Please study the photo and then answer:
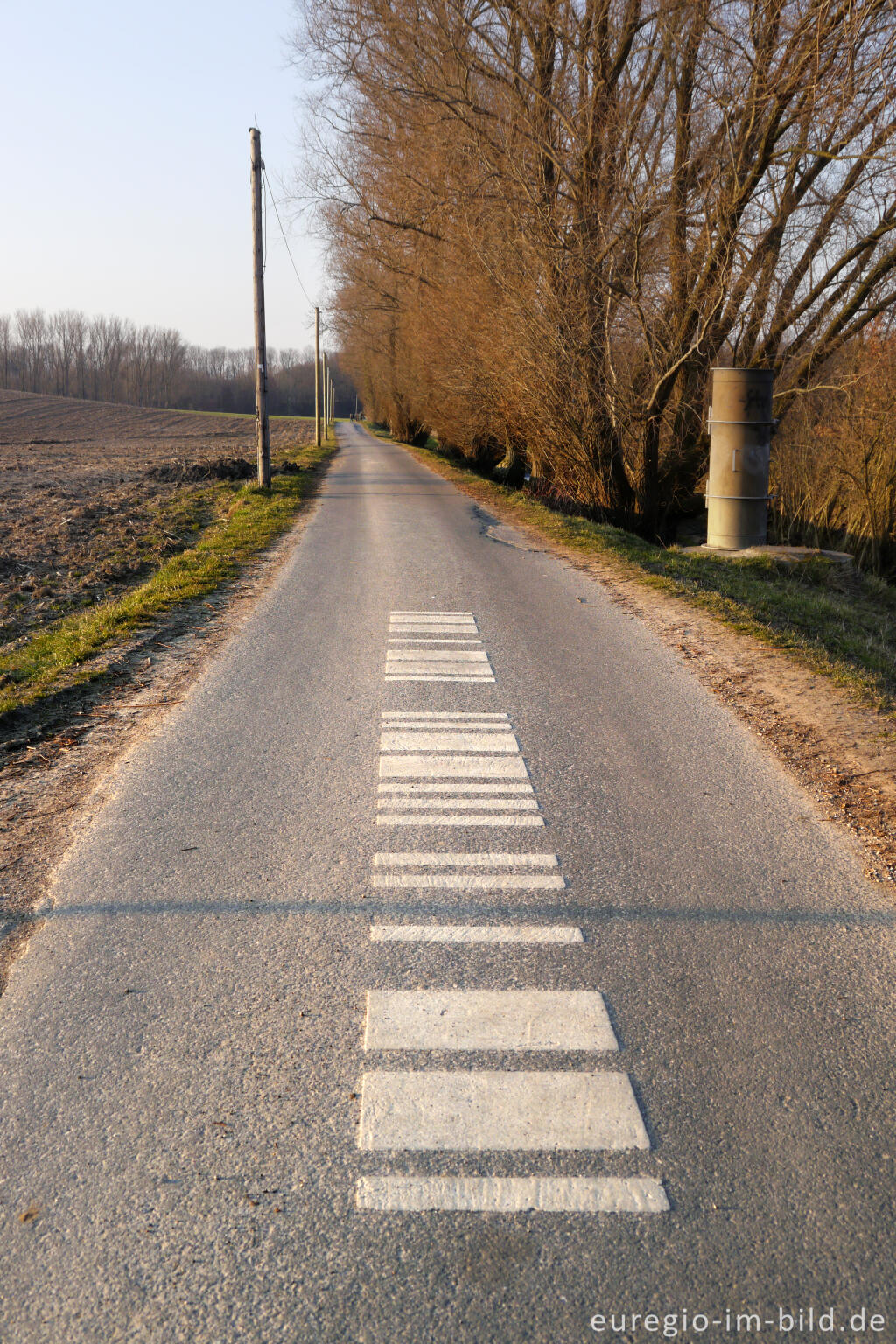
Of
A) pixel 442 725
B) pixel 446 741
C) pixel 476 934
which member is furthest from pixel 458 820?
pixel 442 725

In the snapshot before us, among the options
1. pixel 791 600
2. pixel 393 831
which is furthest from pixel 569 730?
pixel 791 600

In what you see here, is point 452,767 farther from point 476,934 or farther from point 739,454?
point 739,454

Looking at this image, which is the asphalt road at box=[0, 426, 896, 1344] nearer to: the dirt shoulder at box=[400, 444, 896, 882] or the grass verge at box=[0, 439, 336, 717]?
the dirt shoulder at box=[400, 444, 896, 882]

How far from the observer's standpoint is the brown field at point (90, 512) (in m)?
12.3

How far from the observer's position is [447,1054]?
3201 mm

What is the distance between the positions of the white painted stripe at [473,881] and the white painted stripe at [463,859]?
3.0 inches

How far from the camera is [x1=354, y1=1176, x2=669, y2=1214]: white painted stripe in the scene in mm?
2600

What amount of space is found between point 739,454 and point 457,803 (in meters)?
12.0

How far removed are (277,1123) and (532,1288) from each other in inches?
34.9

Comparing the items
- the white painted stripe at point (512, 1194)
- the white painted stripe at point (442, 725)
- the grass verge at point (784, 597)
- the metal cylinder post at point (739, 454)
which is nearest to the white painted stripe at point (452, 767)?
the white painted stripe at point (442, 725)

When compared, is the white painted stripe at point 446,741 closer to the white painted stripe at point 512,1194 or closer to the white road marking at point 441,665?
the white road marking at point 441,665

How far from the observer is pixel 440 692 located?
716cm

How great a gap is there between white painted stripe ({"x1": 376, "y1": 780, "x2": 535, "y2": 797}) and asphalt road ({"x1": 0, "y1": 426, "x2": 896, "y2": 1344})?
0.08ft

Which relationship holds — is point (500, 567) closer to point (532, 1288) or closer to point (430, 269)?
point (532, 1288)
